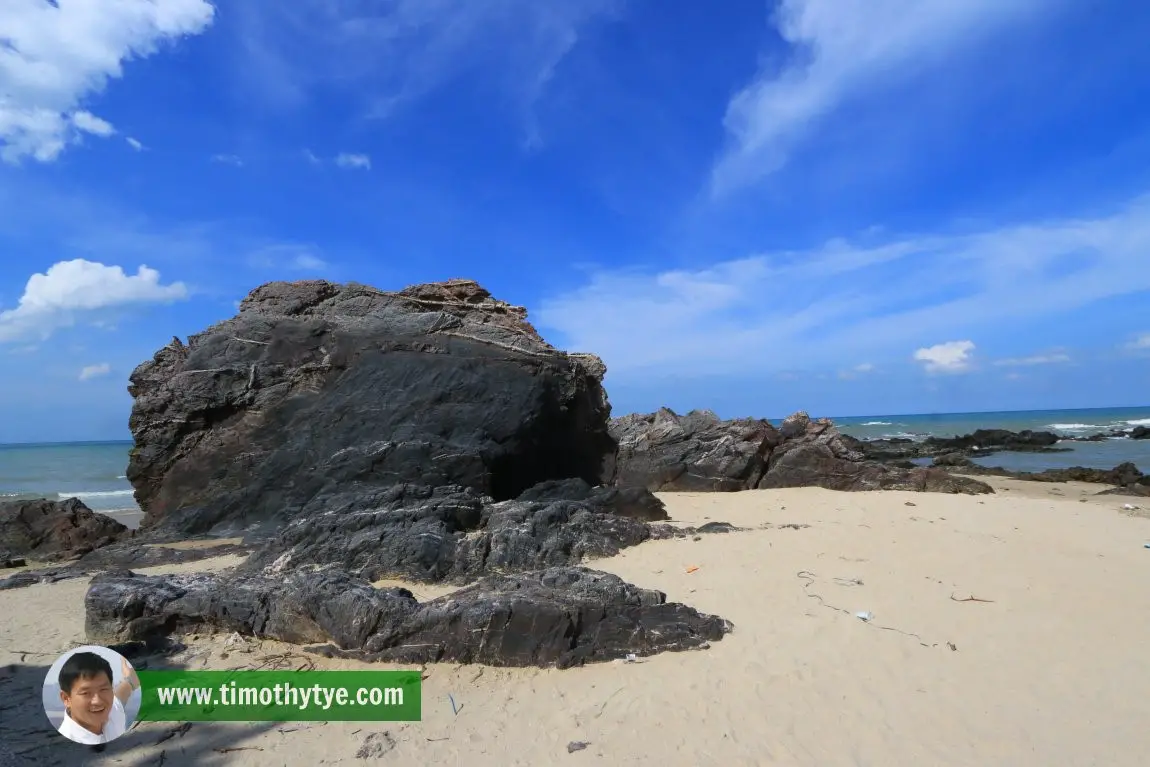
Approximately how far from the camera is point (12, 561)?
29.0 ft

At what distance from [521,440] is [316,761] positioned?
6.95m

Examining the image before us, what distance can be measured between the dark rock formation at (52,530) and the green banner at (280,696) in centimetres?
667

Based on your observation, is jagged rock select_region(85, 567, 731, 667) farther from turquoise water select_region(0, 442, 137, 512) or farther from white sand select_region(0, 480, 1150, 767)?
turquoise water select_region(0, 442, 137, 512)

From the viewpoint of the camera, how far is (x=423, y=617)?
4.76 m

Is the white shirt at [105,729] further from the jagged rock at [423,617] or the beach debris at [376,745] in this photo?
the beach debris at [376,745]

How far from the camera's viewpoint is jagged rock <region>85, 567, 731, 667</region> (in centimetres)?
462

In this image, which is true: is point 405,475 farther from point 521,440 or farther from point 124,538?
point 124,538

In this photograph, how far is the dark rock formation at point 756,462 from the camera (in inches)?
616

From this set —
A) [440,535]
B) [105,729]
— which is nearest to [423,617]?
[105,729]

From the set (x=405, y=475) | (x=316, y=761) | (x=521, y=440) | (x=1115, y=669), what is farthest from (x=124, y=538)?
(x=1115, y=669)

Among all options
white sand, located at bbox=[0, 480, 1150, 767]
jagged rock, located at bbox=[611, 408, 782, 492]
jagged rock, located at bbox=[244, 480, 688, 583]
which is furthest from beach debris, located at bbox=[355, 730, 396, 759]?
jagged rock, located at bbox=[611, 408, 782, 492]

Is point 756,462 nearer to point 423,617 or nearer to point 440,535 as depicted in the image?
point 440,535

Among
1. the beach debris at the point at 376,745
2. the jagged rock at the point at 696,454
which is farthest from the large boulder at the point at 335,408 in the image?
the beach debris at the point at 376,745

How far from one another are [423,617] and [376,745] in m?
1.18
